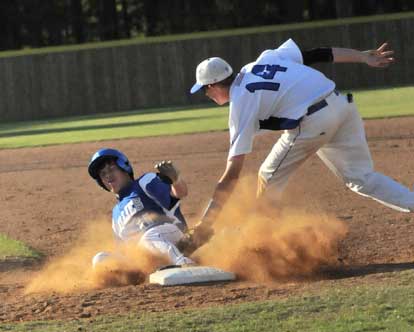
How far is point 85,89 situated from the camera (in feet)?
116

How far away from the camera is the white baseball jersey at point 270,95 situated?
716 cm

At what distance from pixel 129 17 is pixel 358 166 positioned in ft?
149

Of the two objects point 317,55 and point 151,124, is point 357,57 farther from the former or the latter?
point 151,124

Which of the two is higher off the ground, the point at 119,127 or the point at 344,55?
the point at 344,55

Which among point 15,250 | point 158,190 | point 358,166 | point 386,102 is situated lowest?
point 386,102

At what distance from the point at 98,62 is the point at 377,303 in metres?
30.0

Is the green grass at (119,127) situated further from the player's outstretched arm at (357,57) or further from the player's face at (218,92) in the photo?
the player's face at (218,92)

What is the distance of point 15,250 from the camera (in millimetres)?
10062

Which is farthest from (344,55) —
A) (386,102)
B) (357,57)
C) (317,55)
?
(386,102)

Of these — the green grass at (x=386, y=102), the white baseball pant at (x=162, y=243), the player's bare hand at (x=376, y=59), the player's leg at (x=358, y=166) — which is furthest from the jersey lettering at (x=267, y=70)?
the green grass at (x=386, y=102)

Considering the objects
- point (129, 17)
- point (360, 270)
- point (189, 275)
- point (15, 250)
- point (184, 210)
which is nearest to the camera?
point (189, 275)

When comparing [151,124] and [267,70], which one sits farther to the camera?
[151,124]

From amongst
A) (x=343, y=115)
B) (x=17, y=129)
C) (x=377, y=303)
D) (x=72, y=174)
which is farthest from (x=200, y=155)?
(x=17, y=129)

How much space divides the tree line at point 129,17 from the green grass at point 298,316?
41.7 m
